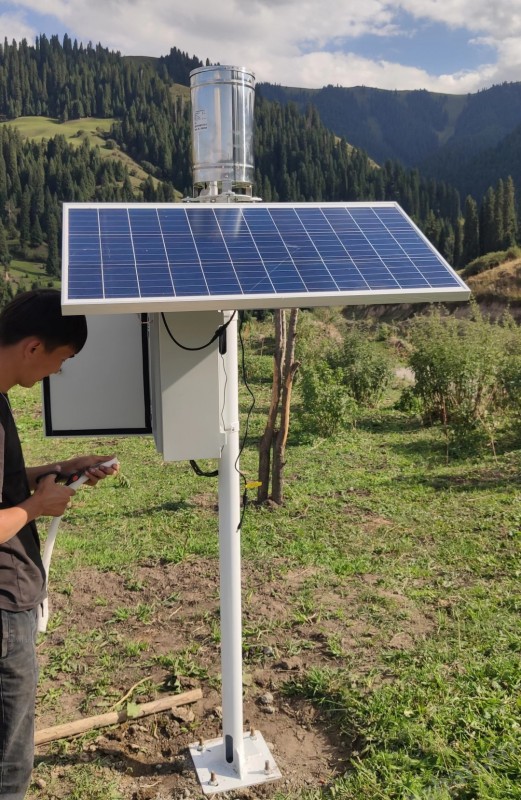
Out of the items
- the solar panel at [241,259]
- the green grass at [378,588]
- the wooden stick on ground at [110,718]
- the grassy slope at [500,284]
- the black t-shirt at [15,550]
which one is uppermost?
the grassy slope at [500,284]

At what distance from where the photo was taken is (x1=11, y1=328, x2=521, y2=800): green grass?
3111mm

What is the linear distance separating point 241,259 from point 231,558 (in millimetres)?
1265

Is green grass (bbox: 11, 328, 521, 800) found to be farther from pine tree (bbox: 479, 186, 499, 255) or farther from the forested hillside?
pine tree (bbox: 479, 186, 499, 255)

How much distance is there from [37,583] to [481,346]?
8904 mm

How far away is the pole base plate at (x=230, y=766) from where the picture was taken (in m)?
3.02

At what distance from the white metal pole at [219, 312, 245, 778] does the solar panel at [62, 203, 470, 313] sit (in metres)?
0.33

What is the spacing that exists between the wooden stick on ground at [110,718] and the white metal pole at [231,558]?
579 mm

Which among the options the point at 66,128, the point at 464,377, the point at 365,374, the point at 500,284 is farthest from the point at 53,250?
the point at 464,377

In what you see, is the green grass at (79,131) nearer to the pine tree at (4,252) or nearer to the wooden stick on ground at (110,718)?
the pine tree at (4,252)

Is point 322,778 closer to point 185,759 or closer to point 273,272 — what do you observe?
point 185,759

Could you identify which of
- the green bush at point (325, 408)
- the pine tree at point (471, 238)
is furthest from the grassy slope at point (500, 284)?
the green bush at point (325, 408)

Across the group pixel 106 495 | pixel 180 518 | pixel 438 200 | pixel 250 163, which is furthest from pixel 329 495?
pixel 438 200

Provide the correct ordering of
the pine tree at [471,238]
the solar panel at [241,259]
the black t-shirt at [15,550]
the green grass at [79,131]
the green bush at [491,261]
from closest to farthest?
the black t-shirt at [15,550] < the solar panel at [241,259] < the green bush at [491,261] < the pine tree at [471,238] < the green grass at [79,131]

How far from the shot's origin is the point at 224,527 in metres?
2.88
